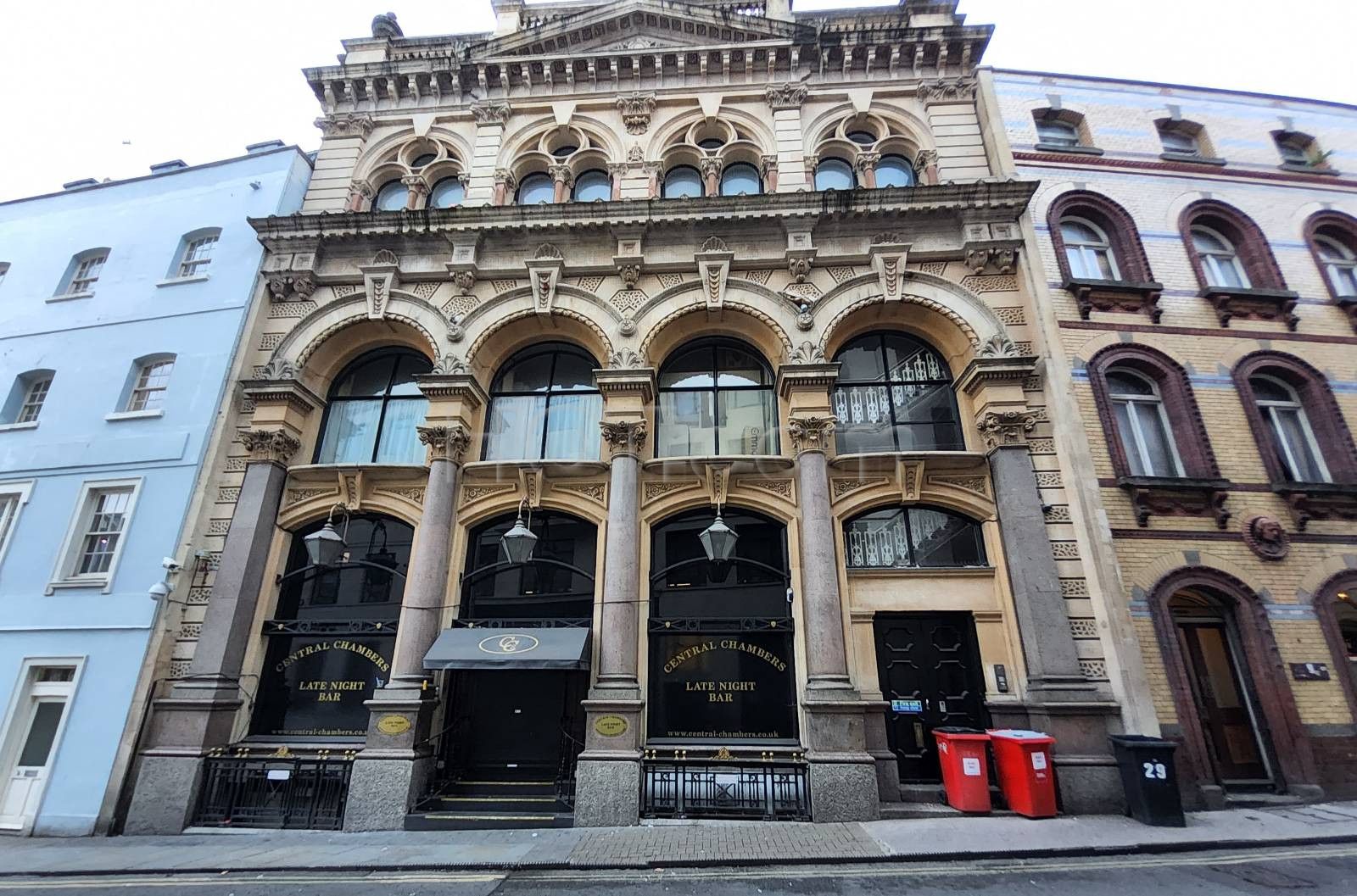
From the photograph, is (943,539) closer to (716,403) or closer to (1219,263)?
(716,403)

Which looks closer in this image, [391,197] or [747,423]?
[747,423]

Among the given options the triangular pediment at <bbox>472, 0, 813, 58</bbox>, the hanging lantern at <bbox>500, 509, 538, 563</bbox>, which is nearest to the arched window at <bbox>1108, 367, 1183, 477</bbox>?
the hanging lantern at <bbox>500, 509, 538, 563</bbox>

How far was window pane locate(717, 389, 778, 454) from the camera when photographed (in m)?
12.8

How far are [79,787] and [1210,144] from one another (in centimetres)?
2784

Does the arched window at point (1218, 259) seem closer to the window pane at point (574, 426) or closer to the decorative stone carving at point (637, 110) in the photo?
the decorative stone carving at point (637, 110)

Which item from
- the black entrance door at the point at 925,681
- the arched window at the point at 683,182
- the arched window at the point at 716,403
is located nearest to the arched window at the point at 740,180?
the arched window at the point at 683,182

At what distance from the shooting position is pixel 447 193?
15984mm

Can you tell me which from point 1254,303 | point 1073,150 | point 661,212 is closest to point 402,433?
point 661,212

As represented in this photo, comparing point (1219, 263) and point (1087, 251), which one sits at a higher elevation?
point (1087, 251)

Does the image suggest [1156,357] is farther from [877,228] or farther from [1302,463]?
[877,228]

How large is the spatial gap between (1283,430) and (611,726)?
14900mm

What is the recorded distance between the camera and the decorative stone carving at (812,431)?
11.9m

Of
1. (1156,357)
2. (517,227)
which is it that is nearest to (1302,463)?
(1156,357)

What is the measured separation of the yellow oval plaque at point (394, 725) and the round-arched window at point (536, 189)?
40.4 ft
